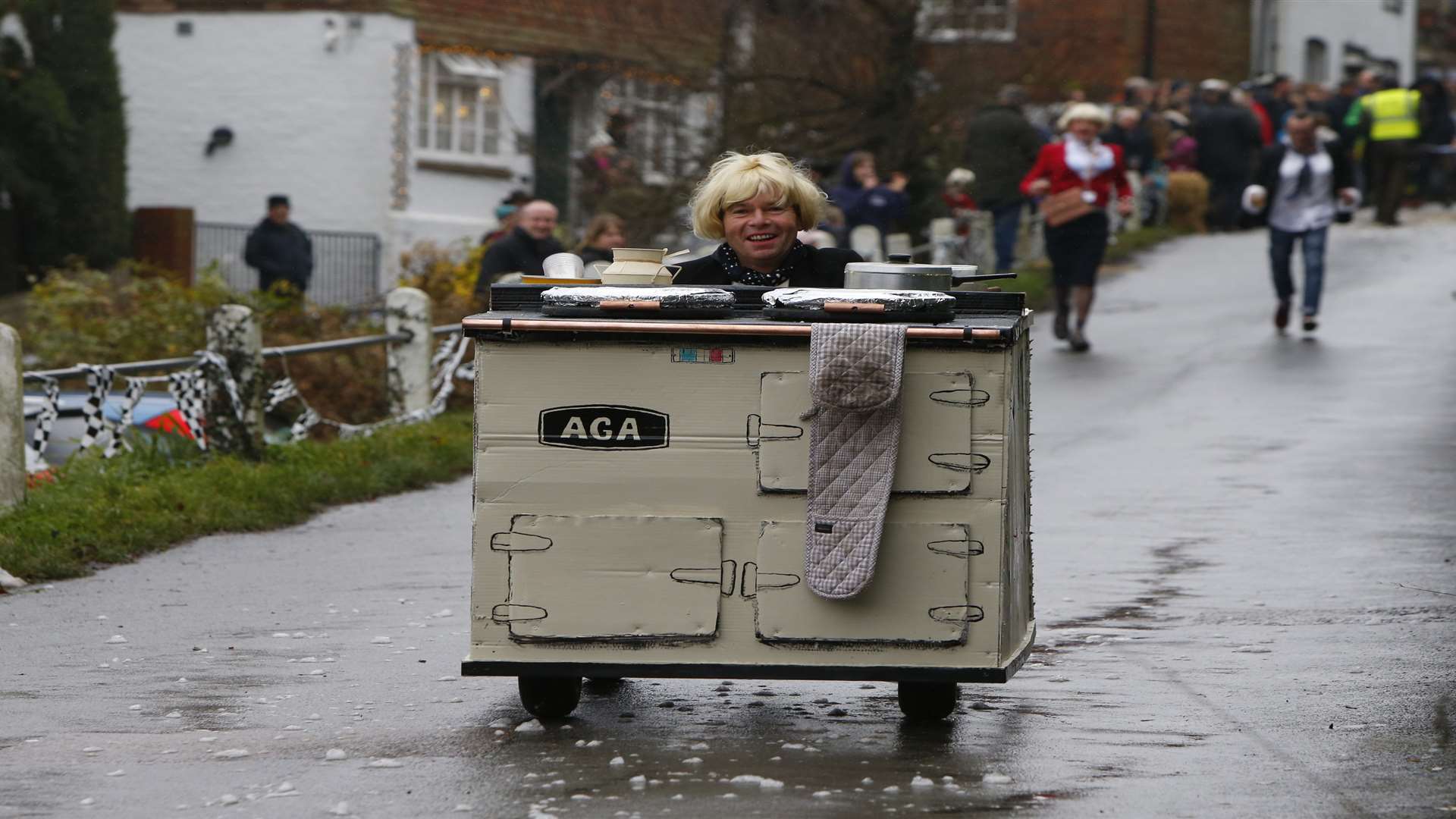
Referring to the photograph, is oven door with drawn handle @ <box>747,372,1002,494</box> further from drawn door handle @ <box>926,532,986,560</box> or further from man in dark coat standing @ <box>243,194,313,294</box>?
man in dark coat standing @ <box>243,194,313,294</box>

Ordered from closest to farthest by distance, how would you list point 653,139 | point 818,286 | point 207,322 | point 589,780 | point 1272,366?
point 589,780, point 818,286, point 207,322, point 1272,366, point 653,139

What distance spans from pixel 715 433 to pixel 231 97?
26.0 m

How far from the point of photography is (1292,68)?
162 feet

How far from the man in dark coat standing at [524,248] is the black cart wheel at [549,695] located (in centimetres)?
911

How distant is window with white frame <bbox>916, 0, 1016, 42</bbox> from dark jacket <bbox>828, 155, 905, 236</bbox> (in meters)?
4.85

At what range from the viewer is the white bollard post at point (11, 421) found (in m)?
11.0

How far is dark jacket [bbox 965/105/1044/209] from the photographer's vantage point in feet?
79.5

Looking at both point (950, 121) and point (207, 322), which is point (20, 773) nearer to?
point (207, 322)

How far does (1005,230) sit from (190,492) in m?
15.0

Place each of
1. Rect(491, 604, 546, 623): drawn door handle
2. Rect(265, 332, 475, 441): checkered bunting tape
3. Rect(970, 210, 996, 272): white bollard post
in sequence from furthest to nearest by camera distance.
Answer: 1. Rect(970, 210, 996, 272): white bollard post
2. Rect(265, 332, 475, 441): checkered bunting tape
3. Rect(491, 604, 546, 623): drawn door handle

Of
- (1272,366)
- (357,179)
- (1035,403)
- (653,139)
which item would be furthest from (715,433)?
(357,179)

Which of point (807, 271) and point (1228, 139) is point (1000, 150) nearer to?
point (1228, 139)

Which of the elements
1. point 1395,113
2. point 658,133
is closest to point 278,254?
point 658,133

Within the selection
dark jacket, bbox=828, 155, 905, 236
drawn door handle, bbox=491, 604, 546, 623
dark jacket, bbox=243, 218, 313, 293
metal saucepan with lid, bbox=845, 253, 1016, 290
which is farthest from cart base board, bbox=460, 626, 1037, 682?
dark jacket, bbox=243, 218, 313, 293
